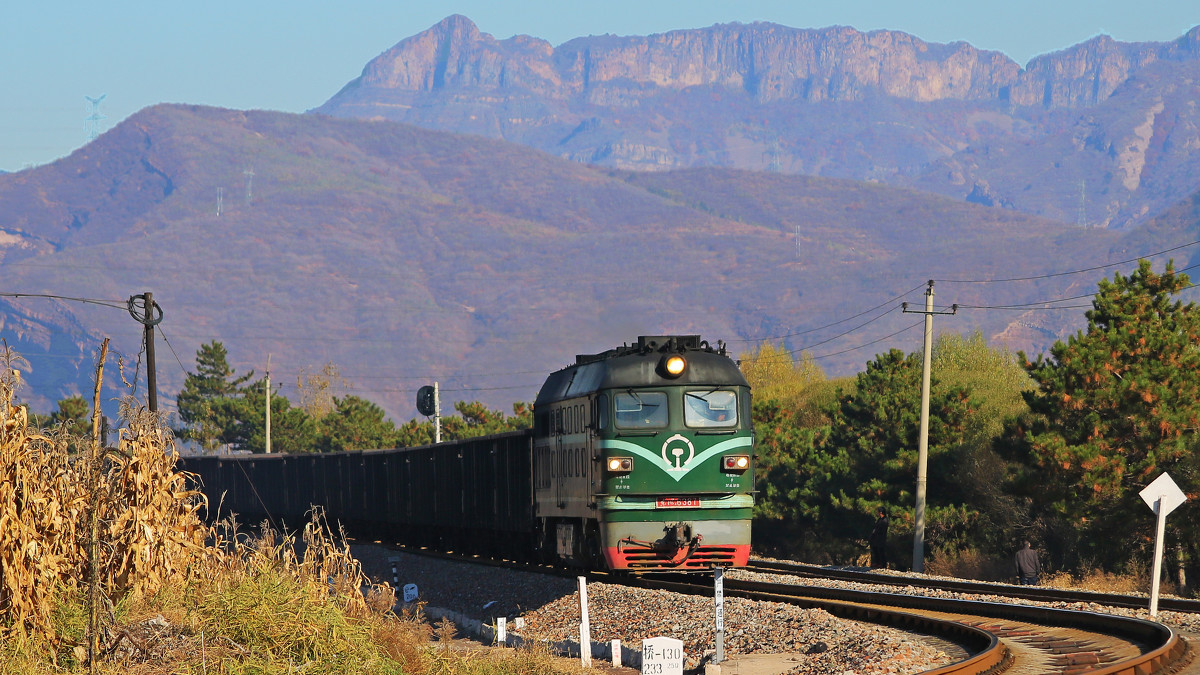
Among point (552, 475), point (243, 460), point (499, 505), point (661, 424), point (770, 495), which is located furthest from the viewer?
point (243, 460)

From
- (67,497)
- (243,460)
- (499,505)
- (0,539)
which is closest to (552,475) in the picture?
(499,505)

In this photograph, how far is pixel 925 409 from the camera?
147 ft

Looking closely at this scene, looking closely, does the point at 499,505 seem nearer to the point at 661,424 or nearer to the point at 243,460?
the point at 661,424

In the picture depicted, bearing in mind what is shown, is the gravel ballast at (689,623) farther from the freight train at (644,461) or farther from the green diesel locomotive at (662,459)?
the green diesel locomotive at (662,459)

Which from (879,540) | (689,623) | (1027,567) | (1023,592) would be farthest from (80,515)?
(879,540)

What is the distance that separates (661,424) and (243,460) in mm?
40098

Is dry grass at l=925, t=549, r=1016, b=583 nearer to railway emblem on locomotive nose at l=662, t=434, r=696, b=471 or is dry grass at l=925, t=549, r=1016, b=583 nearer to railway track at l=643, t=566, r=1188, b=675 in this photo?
railway track at l=643, t=566, r=1188, b=675

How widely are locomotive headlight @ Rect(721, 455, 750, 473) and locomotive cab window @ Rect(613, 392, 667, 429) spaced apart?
1.18 metres

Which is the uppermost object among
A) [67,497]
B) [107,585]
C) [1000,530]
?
[67,497]

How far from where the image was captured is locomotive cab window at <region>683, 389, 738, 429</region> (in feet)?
76.1

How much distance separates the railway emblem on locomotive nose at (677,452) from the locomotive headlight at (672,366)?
1.19 meters

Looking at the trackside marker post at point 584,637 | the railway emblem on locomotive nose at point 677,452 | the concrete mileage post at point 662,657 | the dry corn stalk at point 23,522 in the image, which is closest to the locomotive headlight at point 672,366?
the railway emblem on locomotive nose at point 677,452

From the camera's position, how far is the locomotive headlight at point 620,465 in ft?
73.5

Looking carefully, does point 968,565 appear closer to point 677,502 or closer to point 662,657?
point 677,502
